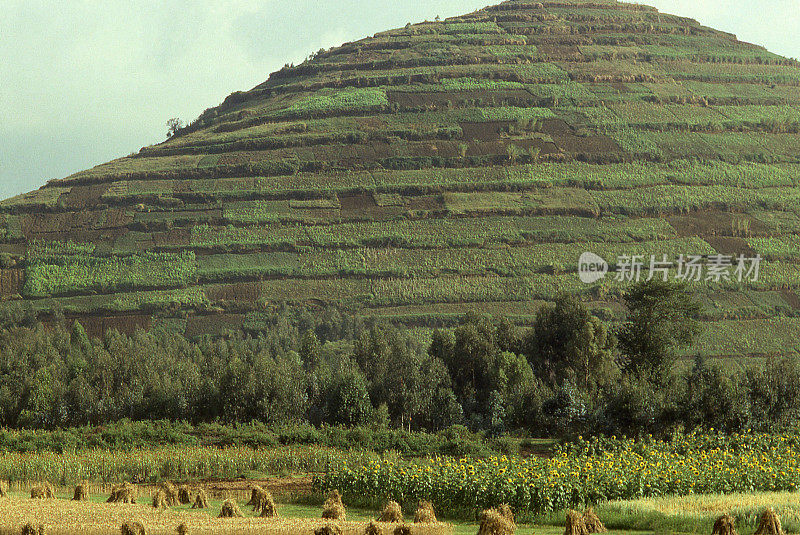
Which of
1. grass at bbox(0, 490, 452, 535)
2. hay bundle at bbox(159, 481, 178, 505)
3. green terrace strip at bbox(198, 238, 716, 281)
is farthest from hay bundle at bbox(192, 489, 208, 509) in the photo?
green terrace strip at bbox(198, 238, 716, 281)

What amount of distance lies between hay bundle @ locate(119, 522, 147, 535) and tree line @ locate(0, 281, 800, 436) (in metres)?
31.7

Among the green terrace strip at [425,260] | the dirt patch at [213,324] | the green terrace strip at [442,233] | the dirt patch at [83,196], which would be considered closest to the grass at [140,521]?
the dirt patch at [213,324]

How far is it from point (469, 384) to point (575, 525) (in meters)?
46.1

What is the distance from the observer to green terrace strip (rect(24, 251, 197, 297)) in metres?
117

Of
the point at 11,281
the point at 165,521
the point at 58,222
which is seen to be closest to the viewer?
the point at 165,521

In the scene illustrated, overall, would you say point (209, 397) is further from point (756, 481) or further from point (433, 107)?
point (433, 107)

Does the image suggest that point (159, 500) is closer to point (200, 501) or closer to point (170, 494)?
point (200, 501)

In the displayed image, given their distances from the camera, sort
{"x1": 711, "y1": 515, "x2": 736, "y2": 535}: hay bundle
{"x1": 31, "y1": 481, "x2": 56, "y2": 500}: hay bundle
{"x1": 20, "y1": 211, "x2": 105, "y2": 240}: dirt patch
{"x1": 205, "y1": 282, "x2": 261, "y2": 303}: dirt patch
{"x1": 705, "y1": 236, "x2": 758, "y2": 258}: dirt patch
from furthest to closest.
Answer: {"x1": 20, "y1": 211, "x2": 105, "y2": 240}: dirt patch < {"x1": 705, "y1": 236, "x2": 758, "y2": 258}: dirt patch < {"x1": 205, "y1": 282, "x2": 261, "y2": 303}: dirt patch < {"x1": 31, "y1": 481, "x2": 56, "y2": 500}: hay bundle < {"x1": 711, "y1": 515, "x2": 736, "y2": 535}: hay bundle

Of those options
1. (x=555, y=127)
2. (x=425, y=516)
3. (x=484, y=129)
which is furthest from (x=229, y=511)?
(x=555, y=127)

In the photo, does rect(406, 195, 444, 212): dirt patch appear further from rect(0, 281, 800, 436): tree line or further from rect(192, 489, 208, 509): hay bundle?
rect(192, 489, 208, 509): hay bundle

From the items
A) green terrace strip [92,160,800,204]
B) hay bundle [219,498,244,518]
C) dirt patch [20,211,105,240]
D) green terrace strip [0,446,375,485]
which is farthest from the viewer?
green terrace strip [92,160,800,204]

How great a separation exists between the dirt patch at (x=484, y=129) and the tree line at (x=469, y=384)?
271 feet

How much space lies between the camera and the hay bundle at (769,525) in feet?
77.2

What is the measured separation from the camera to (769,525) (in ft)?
77.4
